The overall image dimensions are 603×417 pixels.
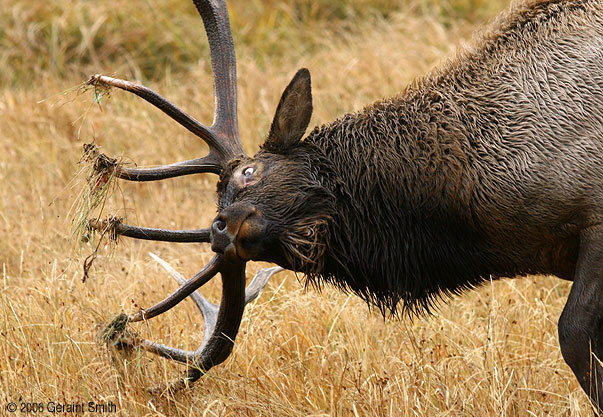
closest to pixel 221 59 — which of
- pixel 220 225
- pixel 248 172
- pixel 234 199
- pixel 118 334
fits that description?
pixel 248 172

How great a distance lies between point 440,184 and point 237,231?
2.78 feet

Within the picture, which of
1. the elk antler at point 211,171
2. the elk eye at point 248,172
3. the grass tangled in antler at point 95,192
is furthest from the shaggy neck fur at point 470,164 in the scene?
the grass tangled in antler at point 95,192

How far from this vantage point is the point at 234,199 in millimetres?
3656

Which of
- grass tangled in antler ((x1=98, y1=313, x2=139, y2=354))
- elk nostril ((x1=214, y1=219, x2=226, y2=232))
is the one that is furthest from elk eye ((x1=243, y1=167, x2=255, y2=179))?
grass tangled in antler ((x1=98, y1=313, x2=139, y2=354))

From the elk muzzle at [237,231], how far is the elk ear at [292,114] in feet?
1.19

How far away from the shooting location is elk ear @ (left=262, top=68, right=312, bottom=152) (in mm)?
3664

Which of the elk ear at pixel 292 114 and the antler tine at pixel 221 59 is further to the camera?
the antler tine at pixel 221 59

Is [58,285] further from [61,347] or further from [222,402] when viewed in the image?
[222,402]

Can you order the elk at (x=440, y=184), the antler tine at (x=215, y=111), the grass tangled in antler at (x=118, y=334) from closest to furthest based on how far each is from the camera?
Result: the elk at (x=440, y=184) < the antler tine at (x=215, y=111) < the grass tangled in antler at (x=118, y=334)

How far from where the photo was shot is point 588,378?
11.1 ft

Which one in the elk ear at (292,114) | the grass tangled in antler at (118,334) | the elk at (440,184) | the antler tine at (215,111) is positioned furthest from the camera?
the grass tangled in antler at (118,334)

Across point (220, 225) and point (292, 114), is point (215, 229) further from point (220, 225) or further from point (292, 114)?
point (292, 114)

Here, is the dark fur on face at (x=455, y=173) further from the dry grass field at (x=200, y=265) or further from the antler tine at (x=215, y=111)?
the dry grass field at (x=200, y=265)

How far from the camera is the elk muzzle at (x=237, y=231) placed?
3516 mm
